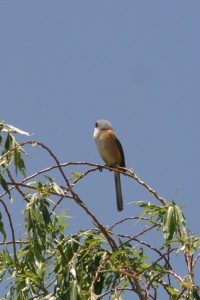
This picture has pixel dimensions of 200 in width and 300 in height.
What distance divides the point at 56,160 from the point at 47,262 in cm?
74

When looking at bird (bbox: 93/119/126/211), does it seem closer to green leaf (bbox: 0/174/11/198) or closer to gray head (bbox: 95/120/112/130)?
gray head (bbox: 95/120/112/130)

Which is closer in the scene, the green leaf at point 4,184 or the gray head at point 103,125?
the green leaf at point 4,184

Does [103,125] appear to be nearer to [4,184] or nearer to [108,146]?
[108,146]

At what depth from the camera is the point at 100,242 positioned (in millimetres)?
4820

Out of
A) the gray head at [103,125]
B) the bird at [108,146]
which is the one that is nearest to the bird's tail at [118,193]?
the bird at [108,146]

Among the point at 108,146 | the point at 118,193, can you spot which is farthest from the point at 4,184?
the point at 108,146

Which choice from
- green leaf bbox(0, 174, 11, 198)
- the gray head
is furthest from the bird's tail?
green leaf bbox(0, 174, 11, 198)

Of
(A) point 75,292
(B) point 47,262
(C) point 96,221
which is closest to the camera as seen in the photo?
(A) point 75,292

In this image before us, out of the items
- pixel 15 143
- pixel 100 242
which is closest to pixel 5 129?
pixel 15 143

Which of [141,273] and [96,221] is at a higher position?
[96,221]

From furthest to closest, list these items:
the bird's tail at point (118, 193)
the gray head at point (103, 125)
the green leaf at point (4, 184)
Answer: the gray head at point (103, 125) → the bird's tail at point (118, 193) → the green leaf at point (4, 184)

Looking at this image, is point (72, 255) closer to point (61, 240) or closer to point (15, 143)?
point (61, 240)

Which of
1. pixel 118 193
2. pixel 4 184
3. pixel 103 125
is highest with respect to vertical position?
pixel 103 125

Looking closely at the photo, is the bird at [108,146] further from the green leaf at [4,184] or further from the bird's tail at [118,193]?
the green leaf at [4,184]
